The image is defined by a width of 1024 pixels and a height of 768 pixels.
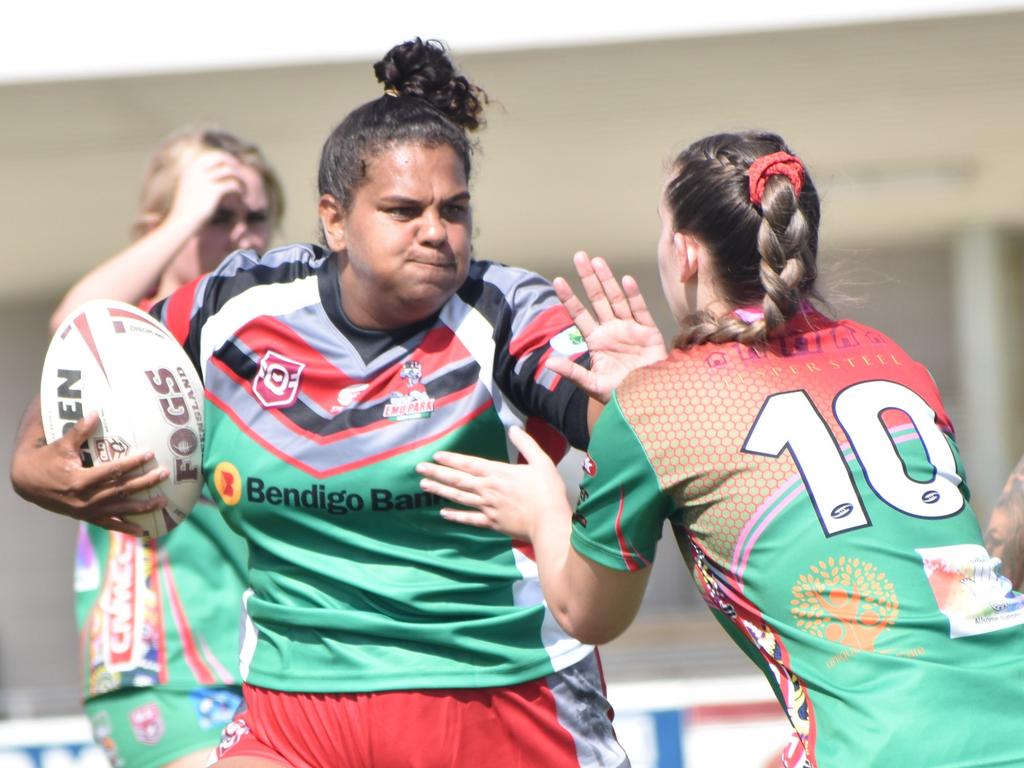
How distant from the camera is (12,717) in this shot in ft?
23.8

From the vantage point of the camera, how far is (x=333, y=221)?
9.91 feet

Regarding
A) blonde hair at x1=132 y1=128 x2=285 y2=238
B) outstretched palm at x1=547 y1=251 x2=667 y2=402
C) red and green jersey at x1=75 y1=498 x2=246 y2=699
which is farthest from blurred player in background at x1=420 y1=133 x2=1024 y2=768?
blonde hair at x1=132 y1=128 x2=285 y2=238

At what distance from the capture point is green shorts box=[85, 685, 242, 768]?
12.3 feet

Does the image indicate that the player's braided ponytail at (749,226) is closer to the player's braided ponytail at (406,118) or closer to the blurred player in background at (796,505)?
the blurred player in background at (796,505)

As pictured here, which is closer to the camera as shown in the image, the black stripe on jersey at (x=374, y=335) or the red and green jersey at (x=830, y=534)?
the red and green jersey at (x=830, y=534)

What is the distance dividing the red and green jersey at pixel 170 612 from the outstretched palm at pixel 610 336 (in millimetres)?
1550

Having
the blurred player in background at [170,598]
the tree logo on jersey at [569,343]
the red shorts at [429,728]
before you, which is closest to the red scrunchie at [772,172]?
the tree logo on jersey at [569,343]

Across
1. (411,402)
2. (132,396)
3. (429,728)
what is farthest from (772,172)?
(132,396)

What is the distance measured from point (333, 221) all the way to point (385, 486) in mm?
611

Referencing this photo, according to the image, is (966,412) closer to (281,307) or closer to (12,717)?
(12,717)

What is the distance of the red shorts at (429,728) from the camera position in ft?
9.18

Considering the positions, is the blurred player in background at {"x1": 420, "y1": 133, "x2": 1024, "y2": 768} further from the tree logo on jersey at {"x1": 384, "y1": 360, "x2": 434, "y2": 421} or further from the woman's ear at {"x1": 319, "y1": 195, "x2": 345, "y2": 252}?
the woman's ear at {"x1": 319, "y1": 195, "x2": 345, "y2": 252}

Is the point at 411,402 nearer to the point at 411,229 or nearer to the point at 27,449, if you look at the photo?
the point at 411,229

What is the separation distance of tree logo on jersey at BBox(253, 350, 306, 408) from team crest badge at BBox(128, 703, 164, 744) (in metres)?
1.27
